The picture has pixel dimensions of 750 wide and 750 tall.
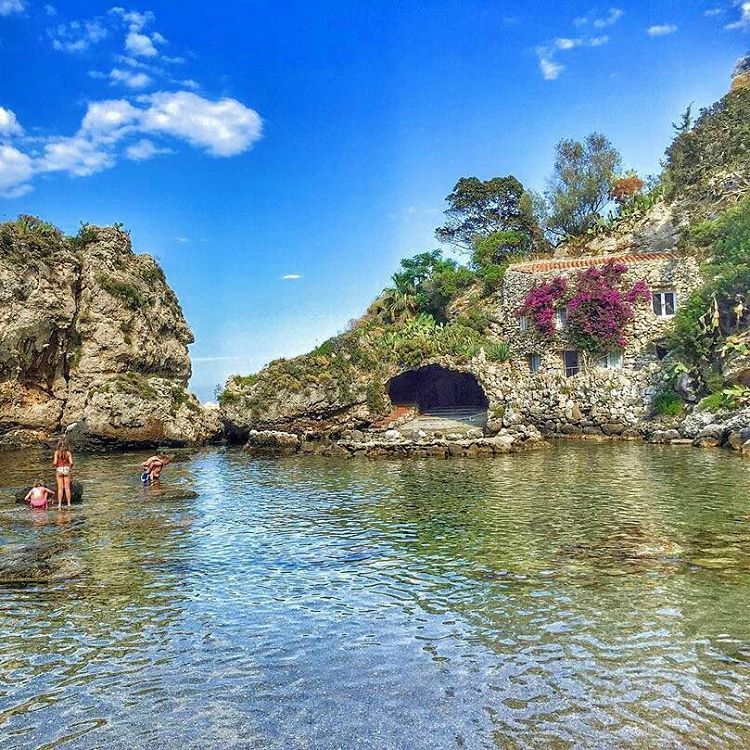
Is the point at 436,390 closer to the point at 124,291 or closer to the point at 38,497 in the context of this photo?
the point at 124,291

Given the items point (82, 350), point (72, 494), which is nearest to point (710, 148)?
point (82, 350)

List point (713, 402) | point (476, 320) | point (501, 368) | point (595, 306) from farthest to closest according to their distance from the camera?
point (476, 320)
point (501, 368)
point (595, 306)
point (713, 402)

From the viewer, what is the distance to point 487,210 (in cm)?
6750

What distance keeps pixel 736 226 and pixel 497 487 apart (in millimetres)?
25375

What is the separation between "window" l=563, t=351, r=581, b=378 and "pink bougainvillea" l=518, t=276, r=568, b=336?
2100 mm

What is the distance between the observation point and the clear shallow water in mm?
7070

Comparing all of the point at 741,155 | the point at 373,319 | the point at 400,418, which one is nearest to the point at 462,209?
the point at 373,319

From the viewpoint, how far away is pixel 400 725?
23.1 feet

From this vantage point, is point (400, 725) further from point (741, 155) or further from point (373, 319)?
point (741, 155)

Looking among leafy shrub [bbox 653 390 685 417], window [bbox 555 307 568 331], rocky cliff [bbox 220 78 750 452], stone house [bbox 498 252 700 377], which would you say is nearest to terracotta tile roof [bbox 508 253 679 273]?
stone house [bbox 498 252 700 377]

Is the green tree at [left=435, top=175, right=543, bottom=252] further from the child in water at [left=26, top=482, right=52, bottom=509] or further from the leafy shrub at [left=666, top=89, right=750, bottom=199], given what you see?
the child in water at [left=26, top=482, right=52, bottom=509]

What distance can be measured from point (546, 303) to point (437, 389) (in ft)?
56.0

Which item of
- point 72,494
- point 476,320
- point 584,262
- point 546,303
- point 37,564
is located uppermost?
point 584,262

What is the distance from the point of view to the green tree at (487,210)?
63.2 meters
